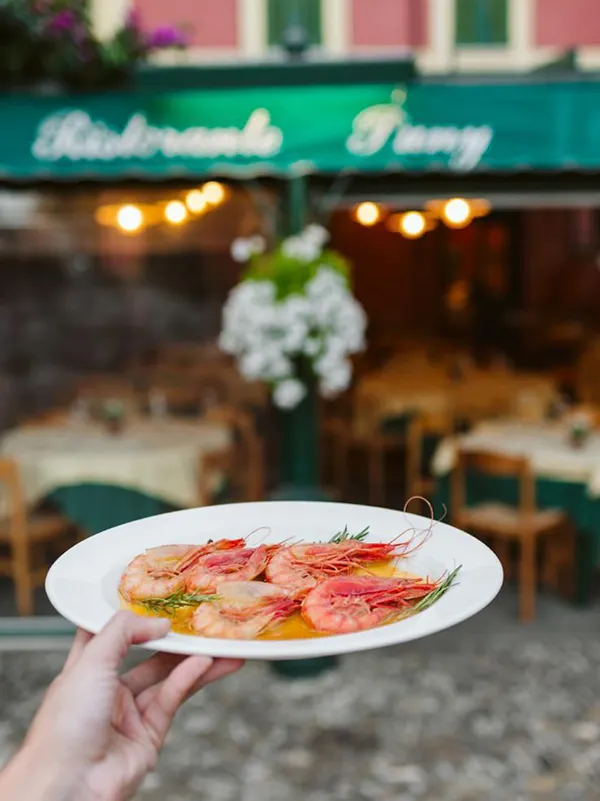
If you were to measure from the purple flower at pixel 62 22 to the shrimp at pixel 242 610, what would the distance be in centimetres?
397

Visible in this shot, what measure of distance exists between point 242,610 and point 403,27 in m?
8.41

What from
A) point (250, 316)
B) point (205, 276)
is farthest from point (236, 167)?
point (205, 276)

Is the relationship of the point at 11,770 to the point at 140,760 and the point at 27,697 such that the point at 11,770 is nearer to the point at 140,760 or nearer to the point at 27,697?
the point at 140,760

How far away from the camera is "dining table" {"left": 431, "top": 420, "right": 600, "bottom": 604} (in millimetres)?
5234

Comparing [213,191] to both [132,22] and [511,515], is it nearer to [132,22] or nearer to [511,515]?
[132,22]

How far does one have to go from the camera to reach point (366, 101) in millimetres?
4672

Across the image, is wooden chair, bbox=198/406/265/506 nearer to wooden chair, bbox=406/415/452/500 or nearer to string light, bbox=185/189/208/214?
wooden chair, bbox=406/415/452/500

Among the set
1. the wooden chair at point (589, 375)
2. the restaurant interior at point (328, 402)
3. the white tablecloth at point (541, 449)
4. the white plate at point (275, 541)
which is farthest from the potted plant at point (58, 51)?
the wooden chair at point (589, 375)

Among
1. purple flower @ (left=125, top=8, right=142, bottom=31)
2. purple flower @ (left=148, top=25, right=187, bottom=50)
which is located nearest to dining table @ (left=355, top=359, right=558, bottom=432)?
purple flower @ (left=148, top=25, right=187, bottom=50)

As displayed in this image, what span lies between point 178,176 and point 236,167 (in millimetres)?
446

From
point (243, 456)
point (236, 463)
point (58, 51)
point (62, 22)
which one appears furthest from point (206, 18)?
point (236, 463)

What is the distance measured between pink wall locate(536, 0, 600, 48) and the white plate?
8.61 metres

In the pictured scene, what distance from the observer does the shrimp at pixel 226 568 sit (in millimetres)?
1495

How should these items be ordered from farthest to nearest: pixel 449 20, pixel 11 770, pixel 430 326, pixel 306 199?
pixel 430 326, pixel 449 20, pixel 306 199, pixel 11 770
